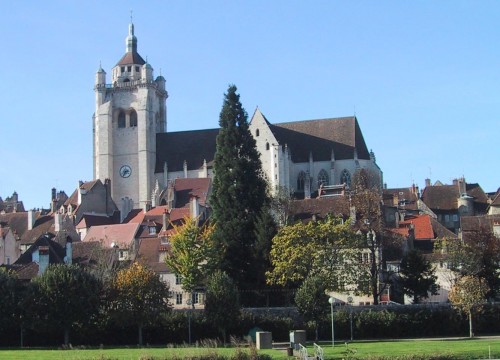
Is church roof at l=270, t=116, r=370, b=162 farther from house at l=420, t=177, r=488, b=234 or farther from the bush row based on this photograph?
the bush row

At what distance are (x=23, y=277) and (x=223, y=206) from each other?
15.8 m

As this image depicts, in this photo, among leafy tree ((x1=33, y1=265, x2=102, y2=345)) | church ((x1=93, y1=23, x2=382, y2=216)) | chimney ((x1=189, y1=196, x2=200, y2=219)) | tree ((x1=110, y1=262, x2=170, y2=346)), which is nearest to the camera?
leafy tree ((x1=33, y1=265, x2=102, y2=345))

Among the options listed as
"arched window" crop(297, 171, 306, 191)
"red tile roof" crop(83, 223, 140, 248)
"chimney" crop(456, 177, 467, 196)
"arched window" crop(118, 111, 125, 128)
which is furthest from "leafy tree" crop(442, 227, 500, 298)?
"arched window" crop(118, 111, 125, 128)

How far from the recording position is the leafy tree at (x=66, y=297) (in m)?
55.6

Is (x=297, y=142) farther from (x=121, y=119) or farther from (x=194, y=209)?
(x=194, y=209)

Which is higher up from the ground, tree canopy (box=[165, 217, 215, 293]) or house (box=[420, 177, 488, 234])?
house (box=[420, 177, 488, 234])

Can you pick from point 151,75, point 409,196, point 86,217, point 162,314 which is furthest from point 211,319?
point 151,75

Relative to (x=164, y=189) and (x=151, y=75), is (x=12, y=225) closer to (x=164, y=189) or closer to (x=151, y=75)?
(x=164, y=189)

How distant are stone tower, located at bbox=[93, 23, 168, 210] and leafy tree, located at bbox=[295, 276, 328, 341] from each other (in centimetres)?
7385

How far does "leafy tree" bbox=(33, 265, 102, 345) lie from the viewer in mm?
55562

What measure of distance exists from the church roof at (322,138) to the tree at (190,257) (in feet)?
182

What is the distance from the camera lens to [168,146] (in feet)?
444

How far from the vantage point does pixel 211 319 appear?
56500 mm

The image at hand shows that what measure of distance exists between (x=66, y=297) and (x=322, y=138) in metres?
79.9
